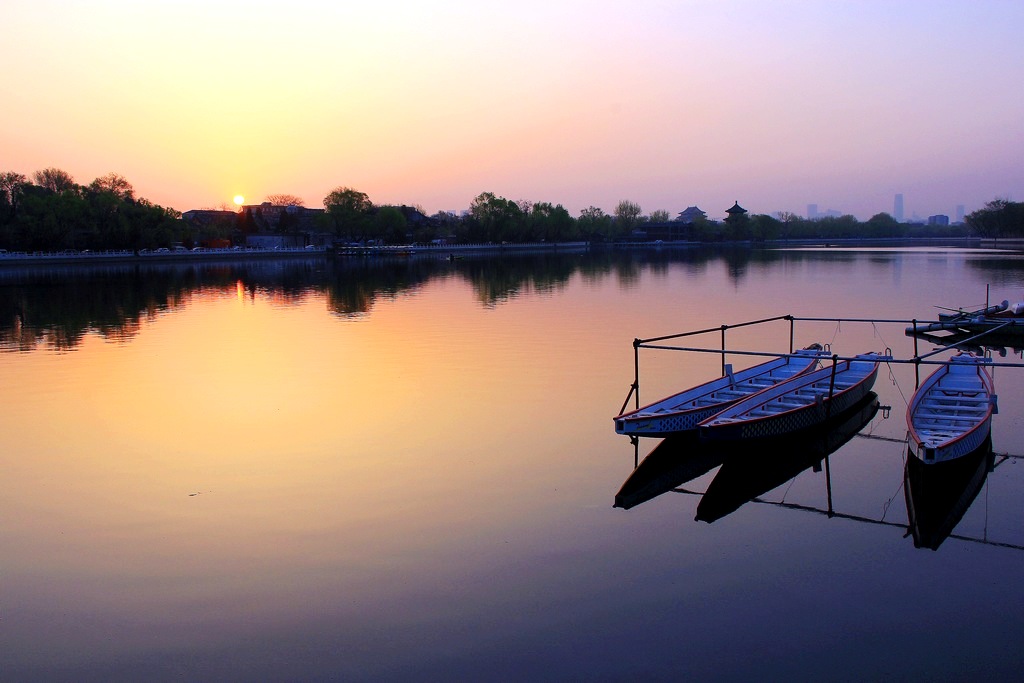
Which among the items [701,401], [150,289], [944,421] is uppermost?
[150,289]

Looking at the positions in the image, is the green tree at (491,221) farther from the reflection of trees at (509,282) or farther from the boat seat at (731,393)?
the boat seat at (731,393)

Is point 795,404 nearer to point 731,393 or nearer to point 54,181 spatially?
point 731,393

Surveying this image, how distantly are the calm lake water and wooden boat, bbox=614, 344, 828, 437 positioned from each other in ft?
1.75

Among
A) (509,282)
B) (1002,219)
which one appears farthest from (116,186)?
(1002,219)

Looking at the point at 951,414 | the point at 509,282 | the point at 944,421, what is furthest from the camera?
the point at 509,282

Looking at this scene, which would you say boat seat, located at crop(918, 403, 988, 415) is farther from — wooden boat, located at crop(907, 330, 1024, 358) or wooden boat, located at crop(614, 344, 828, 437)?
wooden boat, located at crop(907, 330, 1024, 358)

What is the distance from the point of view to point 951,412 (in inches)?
565

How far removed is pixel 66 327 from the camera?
33.0 metres

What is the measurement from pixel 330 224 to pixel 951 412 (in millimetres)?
120457

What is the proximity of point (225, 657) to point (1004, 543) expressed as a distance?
9294 mm

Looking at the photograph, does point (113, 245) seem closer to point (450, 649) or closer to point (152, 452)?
point (152, 452)

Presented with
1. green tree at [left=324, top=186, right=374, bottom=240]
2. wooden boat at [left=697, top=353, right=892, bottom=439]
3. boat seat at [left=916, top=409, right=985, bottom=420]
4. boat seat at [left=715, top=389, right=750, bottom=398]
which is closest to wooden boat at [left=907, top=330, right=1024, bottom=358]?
wooden boat at [left=697, top=353, right=892, bottom=439]

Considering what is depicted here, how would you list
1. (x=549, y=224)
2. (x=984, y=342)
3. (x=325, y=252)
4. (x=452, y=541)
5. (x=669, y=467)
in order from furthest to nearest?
1. (x=549, y=224)
2. (x=325, y=252)
3. (x=984, y=342)
4. (x=669, y=467)
5. (x=452, y=541)

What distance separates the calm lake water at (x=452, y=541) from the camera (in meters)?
7.58
